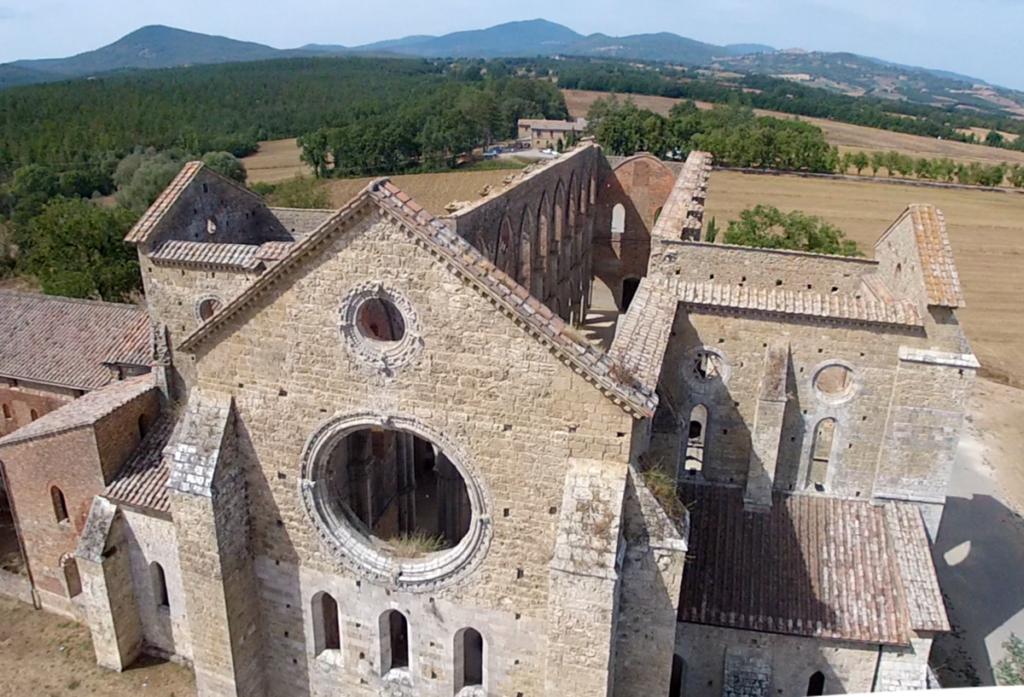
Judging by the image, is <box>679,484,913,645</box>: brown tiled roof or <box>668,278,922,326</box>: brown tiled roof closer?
<box>679,484,913,645</box>: brown tiled roof

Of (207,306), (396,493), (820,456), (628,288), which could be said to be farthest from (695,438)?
(628,288)

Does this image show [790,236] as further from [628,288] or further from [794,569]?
[794,569]

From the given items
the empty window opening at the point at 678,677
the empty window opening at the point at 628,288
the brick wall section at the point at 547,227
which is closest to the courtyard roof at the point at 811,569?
the empty window opening at the point at 678,677

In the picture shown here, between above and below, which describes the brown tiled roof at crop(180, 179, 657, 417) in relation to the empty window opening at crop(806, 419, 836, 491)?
above

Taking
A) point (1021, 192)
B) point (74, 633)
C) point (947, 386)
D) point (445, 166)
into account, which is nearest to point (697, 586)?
point (947, 386)

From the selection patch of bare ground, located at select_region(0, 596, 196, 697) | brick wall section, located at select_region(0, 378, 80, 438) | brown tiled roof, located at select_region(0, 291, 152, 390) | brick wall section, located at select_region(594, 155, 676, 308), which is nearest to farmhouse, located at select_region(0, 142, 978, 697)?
brown tiled roof, located at select_region(0, 291, 152, 390)

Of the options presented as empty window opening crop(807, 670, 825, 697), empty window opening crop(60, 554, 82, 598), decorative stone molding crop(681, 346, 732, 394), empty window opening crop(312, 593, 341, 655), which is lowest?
empty window opening crop(60, 554, 82, 598)

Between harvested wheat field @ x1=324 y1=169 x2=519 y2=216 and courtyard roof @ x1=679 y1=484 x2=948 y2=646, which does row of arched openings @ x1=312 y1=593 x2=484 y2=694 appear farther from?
harvested wheat field @ x1=324 y1=169 x2=519 y2=216
